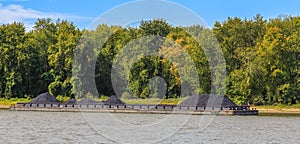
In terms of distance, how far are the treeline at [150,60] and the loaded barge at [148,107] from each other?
11848 mm

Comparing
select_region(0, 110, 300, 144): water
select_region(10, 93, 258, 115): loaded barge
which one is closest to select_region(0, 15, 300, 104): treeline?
select_region(10, 93, 258, 115): loaded barge

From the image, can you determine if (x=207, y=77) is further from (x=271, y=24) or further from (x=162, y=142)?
(x=162, y=142)

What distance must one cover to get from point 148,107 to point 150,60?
694 inches

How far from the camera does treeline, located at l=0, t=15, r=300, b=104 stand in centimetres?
7488

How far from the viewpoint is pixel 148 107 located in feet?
218

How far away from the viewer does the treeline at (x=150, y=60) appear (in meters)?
74.9

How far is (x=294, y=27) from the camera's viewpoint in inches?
3068

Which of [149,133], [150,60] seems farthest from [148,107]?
[149,133]

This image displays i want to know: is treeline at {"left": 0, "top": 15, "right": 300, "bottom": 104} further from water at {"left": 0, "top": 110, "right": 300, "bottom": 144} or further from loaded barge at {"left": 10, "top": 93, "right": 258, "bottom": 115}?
water at {"left": 0, "top": 110, "right": 300, "bottom": 144}

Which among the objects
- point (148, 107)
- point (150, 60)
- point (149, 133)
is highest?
point (150, 60)

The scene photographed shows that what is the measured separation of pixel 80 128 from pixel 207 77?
38.9 m

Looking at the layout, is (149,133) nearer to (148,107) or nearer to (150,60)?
(148,107)

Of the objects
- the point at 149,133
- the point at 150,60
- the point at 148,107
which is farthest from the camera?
the point at 150,60

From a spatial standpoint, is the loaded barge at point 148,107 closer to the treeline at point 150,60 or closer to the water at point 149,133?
the treeline at point 150,60
